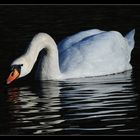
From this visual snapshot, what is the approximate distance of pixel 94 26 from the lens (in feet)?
82.4

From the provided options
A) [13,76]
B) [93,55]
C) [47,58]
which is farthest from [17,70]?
[93,55]

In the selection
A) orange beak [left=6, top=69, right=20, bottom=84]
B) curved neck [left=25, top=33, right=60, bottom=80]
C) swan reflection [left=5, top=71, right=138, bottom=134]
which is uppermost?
curved neck [left=25, top=33, right=60, bottom=80]

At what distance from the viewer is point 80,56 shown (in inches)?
746

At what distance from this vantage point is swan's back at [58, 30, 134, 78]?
18.9 m

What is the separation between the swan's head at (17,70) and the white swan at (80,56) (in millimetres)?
290

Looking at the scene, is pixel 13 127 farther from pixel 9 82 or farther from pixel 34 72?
pixel 34 72

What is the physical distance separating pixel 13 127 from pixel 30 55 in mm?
3553

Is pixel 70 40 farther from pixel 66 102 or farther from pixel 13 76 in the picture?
pixel 66 102

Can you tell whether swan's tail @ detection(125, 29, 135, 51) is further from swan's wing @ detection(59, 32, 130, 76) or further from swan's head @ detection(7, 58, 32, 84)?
swan's head @ detection(7, 58, 32, 84)

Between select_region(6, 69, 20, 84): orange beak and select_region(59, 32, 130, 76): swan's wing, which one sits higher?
select_region(59, 32, 130, 76): swan's wing

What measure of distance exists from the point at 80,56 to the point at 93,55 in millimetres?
283

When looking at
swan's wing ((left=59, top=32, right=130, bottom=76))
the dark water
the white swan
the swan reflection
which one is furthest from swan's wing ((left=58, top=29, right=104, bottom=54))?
A: the swan reflection

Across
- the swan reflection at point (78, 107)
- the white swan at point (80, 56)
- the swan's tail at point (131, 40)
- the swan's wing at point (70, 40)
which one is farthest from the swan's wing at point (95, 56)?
the swan's tail at point (131, 40)

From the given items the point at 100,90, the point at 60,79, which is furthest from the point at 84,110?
the point at 60,79
